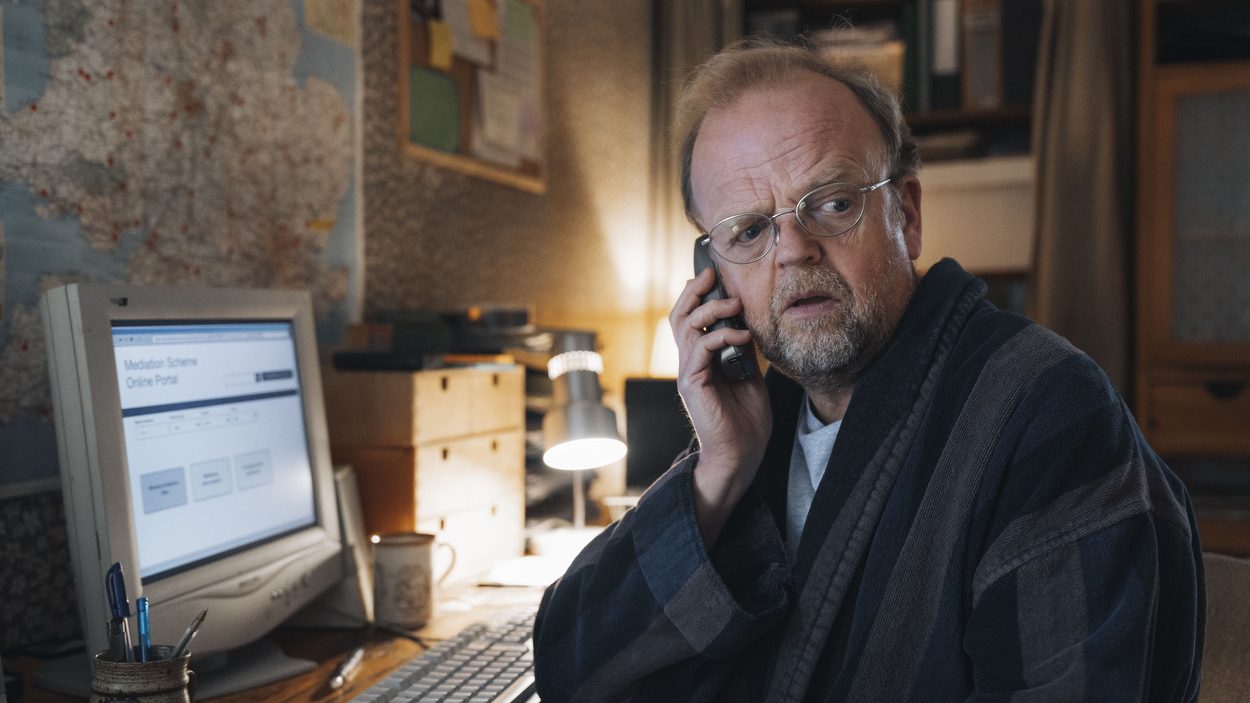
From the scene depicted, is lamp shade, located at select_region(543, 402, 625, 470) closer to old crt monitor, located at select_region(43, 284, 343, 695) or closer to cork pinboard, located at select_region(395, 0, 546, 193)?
old crt monitor, located at select_region(43, 284, 343, 695)

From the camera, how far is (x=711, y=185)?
4.12 ft

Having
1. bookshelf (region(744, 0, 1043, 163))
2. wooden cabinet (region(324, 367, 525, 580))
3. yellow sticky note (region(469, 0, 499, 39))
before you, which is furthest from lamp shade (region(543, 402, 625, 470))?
bookshelf (region(744, 0, 1043, 163))

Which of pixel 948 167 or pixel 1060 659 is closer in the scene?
pixel 1060 659

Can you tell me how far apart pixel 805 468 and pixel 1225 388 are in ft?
7.55

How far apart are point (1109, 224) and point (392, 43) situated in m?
2.12

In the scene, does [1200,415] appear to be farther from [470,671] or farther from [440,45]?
[470,671]

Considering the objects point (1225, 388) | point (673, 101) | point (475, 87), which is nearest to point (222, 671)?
point (475, 87)

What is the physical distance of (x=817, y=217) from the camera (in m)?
1.19

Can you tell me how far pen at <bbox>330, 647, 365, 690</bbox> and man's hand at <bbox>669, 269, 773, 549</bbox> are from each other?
0.43 meters

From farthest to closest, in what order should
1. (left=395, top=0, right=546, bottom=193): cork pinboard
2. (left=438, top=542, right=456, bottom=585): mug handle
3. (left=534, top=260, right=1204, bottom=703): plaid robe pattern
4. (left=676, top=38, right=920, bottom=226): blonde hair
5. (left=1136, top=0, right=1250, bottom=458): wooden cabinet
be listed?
→ (left=1136, top=0, right=1250, bottom=458): wooden cabinet < (left=395, top=0, right=546, bottom=193): cork pinboard < (left=438, top=542, right=456, bottom=585): mug handle < (left=676, top=38, right=920, bottom=226): blonde hair < (left=534, top=260, right=1204, bottom=703): plaid robe pattern

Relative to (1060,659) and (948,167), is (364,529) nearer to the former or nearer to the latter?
(1060,659)

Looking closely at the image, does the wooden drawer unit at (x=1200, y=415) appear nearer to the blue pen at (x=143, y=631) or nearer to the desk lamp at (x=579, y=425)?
the desk lamp at (x=579, y=425)

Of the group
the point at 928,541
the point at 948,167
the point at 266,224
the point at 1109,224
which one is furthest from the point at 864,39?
the point at 928,541

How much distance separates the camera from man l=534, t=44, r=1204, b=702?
843 millimetres
